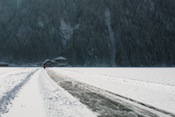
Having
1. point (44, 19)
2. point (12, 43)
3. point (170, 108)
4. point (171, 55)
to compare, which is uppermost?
point (44, 19)

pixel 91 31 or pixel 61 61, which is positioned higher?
pixel 91 31

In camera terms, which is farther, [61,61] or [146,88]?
[61,61]

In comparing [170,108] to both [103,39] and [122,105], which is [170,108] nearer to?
[122,105]

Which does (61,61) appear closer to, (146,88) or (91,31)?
(91,31)

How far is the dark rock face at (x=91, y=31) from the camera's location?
126375mm

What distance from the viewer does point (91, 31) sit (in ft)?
433

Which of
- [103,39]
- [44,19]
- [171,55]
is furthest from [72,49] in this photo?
[171,55]

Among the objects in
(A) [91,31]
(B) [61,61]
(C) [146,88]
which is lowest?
(C) [146,88]

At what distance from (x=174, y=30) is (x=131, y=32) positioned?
24267 mm

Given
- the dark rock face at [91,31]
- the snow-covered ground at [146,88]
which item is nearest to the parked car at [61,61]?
the dark rock face at [91,31]

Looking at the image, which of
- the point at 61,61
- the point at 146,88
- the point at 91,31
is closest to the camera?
the point at 146,88

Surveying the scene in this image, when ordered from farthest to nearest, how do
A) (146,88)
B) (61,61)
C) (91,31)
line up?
(91,31)
(61,61)
(146,88)

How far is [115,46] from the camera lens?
128875mm

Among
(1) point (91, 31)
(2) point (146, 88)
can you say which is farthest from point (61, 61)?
(2) point (146, 88)
